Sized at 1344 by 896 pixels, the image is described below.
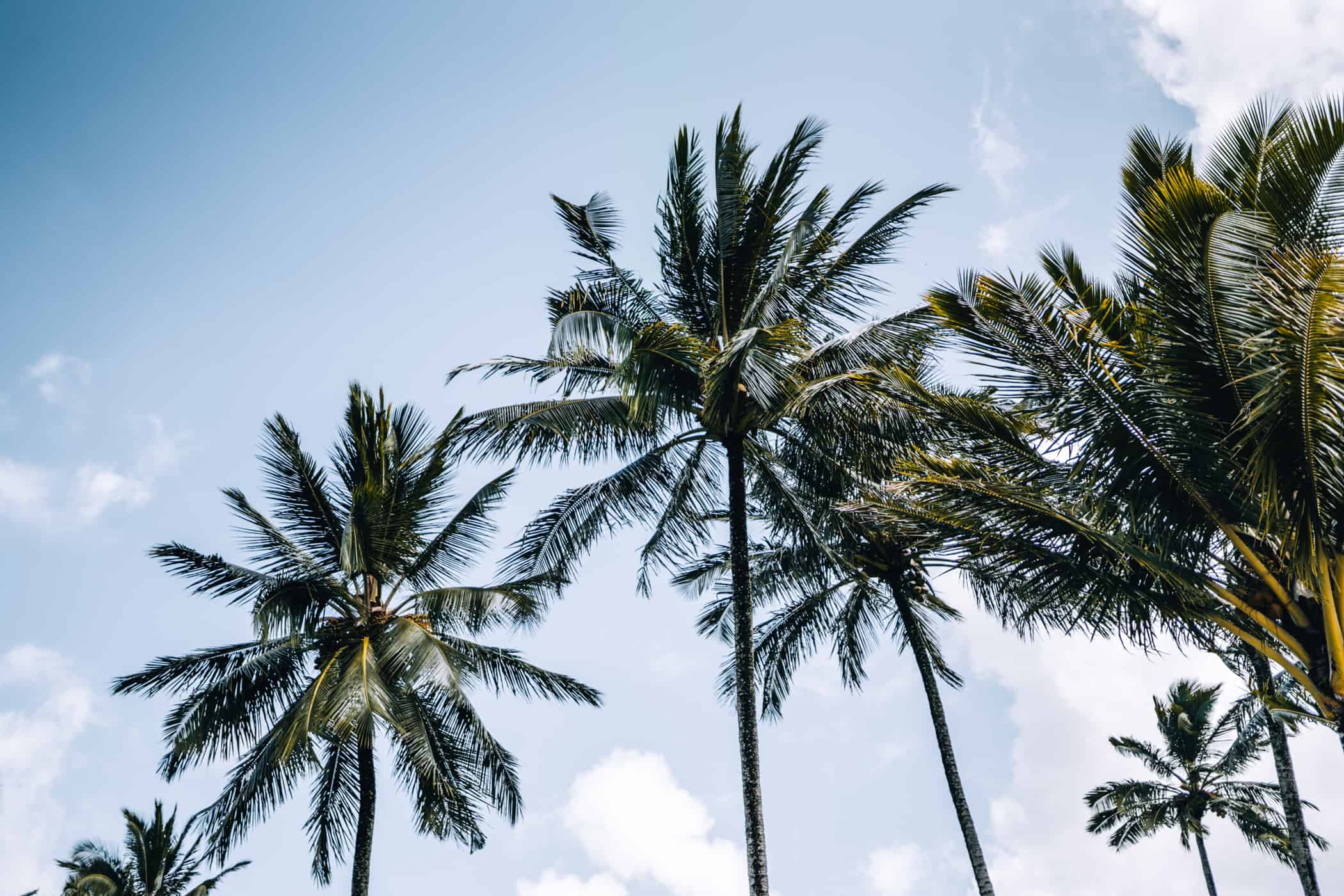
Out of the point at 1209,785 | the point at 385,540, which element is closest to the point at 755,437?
the point at 385,540

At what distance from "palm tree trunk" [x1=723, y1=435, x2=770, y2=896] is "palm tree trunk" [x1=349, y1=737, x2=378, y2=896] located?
5112 millimetres

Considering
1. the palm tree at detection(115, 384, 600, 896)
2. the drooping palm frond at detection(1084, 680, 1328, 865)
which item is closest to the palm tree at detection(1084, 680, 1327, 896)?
the drooping palm frond at detection(1084, 680, 1328, 865)

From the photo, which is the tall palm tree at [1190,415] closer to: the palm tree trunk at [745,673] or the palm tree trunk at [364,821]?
the palm tree trunk at [745,673]

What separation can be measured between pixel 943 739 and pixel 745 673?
238 inches

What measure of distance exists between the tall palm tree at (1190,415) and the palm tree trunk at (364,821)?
8115 mm

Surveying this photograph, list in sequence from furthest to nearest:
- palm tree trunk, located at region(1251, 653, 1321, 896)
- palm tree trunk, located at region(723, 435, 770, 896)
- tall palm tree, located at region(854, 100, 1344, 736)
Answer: palm tree trunk, located at region(1251, 653, 1321, 896) → palm tree trunk, located at region(723, 435, 770, 896) → tall palm tree, located at region(854, 100, 1344, 736)

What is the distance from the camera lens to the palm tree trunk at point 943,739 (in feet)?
45.6

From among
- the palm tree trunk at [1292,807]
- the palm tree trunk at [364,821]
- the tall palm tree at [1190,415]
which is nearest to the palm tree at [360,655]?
the palm tree trunk at [364,821]

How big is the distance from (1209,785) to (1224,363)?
77.6 ft

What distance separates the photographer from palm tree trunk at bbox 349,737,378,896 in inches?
482

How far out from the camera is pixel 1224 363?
291 inches

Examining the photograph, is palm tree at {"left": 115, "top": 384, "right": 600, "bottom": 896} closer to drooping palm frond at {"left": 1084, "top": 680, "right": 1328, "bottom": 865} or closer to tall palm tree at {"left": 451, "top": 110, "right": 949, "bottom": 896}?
tall palm tree at {"left": 451, "top": 110, "right": 949, "bottom": 896}

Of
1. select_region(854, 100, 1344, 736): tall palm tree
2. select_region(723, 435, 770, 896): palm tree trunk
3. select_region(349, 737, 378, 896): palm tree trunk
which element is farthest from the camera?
select_region(349, 737, 378, 896): palm tree trunk

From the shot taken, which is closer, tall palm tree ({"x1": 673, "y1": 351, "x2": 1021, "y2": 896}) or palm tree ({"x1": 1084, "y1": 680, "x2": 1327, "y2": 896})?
tall palm tree ({"x1": 673, "y1": 351, "x2": 1021, "y2": 896})
